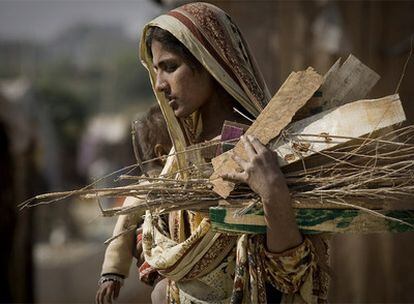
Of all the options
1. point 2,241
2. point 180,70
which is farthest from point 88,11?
point 180,70

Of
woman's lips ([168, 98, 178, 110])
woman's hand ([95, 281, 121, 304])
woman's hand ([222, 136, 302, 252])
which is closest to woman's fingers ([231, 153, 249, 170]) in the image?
woman's hand ([222, 136, 302, 252])

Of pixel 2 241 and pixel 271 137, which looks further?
pixel 2 241

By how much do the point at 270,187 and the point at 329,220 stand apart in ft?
0.72

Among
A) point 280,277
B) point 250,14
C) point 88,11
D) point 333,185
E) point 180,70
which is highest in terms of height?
point 88,11

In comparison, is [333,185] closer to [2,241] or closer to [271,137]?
[271,137]

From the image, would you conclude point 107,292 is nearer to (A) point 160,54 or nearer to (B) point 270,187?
(A) point 160,54

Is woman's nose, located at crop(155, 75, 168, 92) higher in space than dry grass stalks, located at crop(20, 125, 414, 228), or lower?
higher

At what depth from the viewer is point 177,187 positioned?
333 cm

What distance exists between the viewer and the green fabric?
10.3 feet

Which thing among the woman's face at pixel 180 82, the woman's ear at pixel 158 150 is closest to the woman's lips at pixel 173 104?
the woman's face at pixel 180 82

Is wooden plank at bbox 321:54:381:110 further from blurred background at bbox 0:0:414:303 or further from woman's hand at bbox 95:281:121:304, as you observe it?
woman's hand at bbox 95:281:121:304

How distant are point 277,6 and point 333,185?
631 cm

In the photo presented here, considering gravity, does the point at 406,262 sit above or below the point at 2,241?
below

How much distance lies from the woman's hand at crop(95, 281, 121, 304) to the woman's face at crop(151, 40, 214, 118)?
2.70 ft
